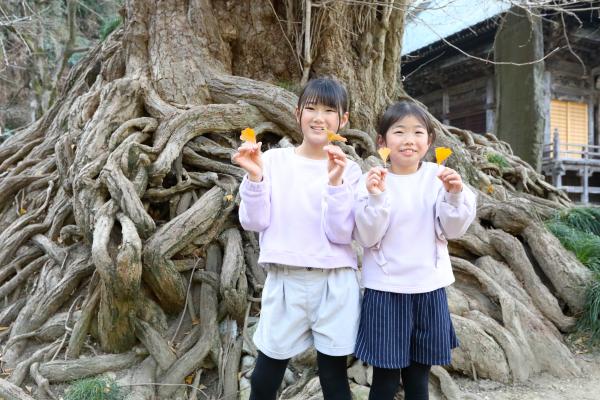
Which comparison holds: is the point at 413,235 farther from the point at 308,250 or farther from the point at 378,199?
the point at 308,250

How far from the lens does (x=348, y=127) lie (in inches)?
151

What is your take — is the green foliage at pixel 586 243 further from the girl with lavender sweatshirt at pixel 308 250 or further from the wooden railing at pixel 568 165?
the wooden railing at pixel 568 165

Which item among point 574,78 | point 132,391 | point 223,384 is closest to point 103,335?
point 132,391

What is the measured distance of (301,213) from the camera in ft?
5.46

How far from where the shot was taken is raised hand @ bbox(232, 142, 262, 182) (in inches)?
61.9

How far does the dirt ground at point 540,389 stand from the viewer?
2396 mm

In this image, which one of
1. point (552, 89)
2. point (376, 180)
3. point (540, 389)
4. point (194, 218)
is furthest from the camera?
point (552, 89)

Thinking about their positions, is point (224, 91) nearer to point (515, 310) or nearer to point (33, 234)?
point (33, 234)

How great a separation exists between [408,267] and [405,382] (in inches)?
18.4

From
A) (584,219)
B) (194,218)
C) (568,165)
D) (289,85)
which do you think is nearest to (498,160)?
(584,219)

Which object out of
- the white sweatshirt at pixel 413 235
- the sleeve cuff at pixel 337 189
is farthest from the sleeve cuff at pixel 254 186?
the white sweatshirt at pixel 413 235

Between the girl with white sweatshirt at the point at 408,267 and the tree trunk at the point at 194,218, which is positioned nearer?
the girl with white sweatshirt at the point at 408,267

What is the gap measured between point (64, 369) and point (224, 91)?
2301mm

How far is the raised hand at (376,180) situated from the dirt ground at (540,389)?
1463 mm
